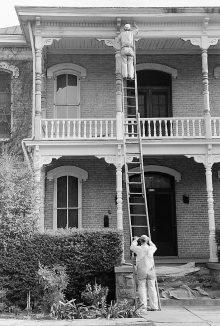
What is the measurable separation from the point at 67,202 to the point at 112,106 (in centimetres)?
365

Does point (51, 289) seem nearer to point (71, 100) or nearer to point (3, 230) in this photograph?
point (3, 230)

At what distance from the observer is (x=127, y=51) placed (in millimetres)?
14570

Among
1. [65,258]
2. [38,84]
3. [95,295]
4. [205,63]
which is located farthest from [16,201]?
[205,63]

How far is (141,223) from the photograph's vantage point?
1694 cm

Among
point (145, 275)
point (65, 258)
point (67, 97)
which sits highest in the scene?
point (67, 97)

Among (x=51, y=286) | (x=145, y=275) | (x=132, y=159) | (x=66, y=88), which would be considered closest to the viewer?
(x=51, y=286)

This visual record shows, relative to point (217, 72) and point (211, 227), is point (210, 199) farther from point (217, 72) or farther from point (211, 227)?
point (217, 72)

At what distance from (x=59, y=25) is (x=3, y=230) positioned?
6863mm

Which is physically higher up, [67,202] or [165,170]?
[165,170]

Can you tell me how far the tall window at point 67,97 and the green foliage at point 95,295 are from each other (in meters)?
7.46

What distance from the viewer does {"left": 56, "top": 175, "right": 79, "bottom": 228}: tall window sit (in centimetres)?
1661

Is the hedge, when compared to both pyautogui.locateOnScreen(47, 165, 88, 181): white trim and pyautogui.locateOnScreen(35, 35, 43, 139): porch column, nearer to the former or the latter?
pyautogui.locateOnScreen(35, 35, 43, 139): porch column

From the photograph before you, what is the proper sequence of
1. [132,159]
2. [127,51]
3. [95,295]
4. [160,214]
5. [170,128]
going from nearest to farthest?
[95,295], [127,51], [132,159], [170,128], [160,214]

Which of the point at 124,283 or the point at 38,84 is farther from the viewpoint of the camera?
the point at 38,84
